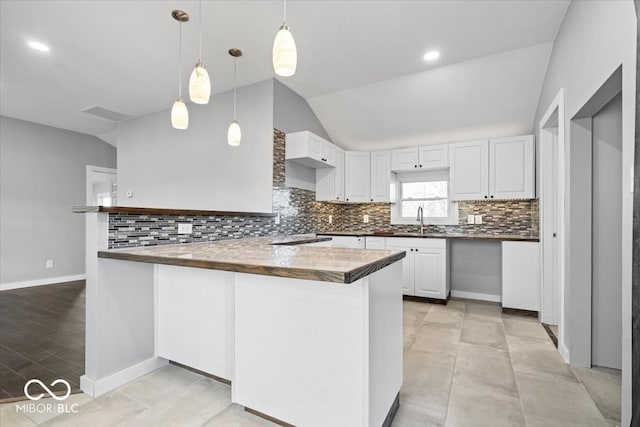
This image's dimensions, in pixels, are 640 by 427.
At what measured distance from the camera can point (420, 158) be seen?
4461mm

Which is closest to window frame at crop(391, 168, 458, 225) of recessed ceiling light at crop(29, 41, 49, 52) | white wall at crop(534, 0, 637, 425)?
white wall at crop(534, 0, 637, 425)

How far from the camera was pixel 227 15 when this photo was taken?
2.69m

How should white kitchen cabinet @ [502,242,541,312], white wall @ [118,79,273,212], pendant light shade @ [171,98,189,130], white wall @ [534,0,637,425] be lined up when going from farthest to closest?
white wall @ [118,79,273,212] < white kitchen cabinet @ [502,242,541,312] < pendant light shade @ [171,98,189,130] < white wall @ [534,0,637,425]

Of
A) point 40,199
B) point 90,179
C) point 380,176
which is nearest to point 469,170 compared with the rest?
point 380,176

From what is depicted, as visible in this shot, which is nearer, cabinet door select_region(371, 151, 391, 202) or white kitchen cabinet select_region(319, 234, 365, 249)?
white kitchen cabinet select_region(319, 234, 365, 249)

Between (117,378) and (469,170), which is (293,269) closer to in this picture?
(117,378)

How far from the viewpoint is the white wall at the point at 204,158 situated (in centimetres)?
391

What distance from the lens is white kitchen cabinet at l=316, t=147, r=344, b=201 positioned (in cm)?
470

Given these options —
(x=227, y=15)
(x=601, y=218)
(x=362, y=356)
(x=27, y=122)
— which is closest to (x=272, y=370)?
(x=362, y=356)

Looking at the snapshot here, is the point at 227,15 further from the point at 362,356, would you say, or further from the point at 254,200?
the point at 362,356

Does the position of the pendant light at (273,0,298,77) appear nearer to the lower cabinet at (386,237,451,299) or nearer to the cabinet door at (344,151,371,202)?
the lower cabinet at (386,237,451,299)

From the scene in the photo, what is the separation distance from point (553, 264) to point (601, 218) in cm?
106

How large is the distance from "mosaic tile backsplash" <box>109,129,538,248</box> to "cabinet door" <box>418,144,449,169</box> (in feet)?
2.31

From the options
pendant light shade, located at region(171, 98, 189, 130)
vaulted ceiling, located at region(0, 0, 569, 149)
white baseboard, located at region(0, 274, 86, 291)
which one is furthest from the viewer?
white baseboard, located at region(0, 274, 86, 291)
